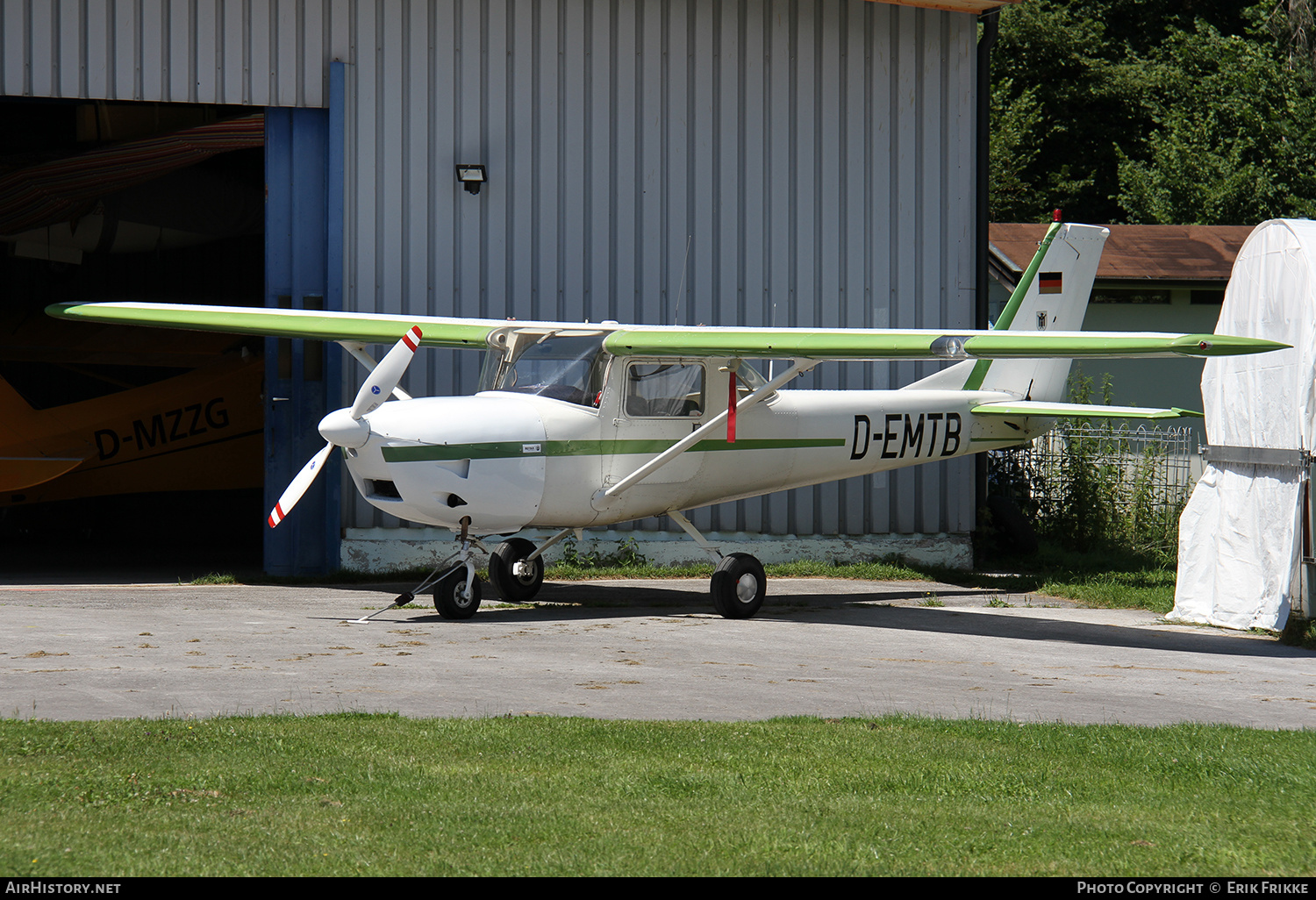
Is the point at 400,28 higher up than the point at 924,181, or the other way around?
the point at 400,28

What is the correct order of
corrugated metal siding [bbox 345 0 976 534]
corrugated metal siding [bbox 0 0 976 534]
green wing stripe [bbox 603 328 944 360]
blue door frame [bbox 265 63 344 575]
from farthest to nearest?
corrugated metal siding [bbox 345 0 976 534], blue door frame [bbox 265 63 344 575], corrugated metal siding [bbox 0 0 976 534], green wing stripe [bbox 603 328 944 360]

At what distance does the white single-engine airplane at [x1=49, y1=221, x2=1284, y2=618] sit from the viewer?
8836mm

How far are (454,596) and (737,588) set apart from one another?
86.1 inches

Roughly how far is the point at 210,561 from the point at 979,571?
28.3ft

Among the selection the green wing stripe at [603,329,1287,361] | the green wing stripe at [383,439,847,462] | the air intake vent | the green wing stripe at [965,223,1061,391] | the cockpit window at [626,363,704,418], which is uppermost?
the green wing stripe at [965,223,1061,391]

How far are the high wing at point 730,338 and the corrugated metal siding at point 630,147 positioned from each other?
1756 millimetres

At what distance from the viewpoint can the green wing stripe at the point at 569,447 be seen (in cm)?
885

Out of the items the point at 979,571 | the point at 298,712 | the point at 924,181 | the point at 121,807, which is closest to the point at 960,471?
the point at 979,571

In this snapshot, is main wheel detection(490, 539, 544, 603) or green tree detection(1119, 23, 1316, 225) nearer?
main wheel detection(490, 539, 544, 603)

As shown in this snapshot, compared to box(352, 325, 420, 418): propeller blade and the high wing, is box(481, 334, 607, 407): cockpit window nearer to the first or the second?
the high wing

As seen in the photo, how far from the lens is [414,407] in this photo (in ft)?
29.5

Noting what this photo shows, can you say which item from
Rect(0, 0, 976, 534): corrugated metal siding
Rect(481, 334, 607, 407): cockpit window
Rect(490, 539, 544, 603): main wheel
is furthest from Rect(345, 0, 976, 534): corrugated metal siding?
Rect(481, 334, 607, 407): cockpit window

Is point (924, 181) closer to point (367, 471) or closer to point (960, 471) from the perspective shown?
point (960, 471)

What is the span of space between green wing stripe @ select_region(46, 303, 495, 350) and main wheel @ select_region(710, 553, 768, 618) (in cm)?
276
